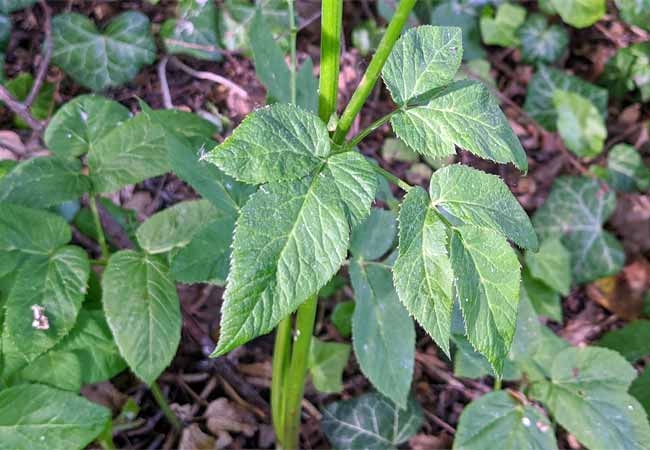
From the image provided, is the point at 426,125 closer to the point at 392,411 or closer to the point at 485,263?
the point at 485,263

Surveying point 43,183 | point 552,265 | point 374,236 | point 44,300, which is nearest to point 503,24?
point 552,265

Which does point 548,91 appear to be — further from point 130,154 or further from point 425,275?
point 425,275

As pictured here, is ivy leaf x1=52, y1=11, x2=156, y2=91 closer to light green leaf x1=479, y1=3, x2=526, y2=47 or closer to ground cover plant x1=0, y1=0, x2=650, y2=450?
ground cover plant x1=0, y1=0, x2=650, y2=450

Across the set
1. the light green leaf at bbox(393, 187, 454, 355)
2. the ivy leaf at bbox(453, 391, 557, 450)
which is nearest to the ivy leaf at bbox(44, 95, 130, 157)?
the light green leaf at bbox(393, 187, 454, 355)

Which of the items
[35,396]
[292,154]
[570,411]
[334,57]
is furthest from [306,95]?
[570,411]

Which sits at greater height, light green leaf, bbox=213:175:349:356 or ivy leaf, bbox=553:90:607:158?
light green leaf, bbox=213:175:349:356

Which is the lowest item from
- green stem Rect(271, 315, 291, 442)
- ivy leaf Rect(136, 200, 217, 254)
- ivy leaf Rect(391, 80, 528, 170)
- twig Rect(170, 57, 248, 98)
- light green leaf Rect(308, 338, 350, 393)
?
light green leaf Rect(308, 338, 350, 393)
